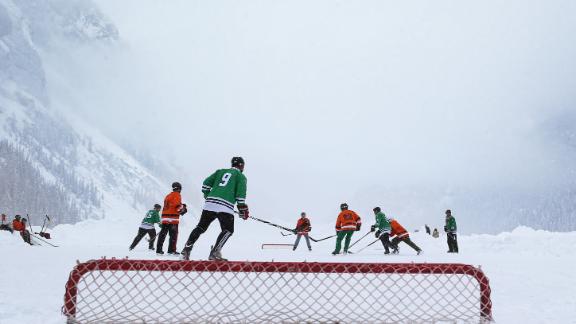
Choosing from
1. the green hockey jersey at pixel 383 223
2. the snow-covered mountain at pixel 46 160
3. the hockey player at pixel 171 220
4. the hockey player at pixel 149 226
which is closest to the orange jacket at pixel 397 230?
the green hockey jersey at pixel 383 223

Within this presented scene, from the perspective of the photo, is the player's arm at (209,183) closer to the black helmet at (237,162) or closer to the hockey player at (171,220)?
the black helmet at (237,162)

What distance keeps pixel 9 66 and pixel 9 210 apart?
88.0 m

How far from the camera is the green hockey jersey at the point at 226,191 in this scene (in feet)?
22.2

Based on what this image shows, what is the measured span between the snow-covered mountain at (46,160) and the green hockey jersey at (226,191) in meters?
106

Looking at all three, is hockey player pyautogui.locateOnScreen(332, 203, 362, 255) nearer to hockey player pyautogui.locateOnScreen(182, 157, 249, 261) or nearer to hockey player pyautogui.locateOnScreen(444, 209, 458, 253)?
hockey player pyautogui.locateOnScreen(444, 209, 458, 253)

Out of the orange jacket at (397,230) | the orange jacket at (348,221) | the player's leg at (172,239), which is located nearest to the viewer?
the player's leg at (172,239)

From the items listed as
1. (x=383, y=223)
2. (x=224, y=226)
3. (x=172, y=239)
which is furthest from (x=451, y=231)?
(x=224, y=226)

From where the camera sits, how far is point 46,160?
127m

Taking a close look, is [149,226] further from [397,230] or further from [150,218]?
[397,230]

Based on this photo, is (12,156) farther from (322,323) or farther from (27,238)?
(322,323)

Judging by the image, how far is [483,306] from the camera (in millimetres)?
3801

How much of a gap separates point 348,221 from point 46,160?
5314 inches

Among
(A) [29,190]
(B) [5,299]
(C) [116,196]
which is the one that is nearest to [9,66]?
(C) [116,196]

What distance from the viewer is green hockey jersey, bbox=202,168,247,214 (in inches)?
266
